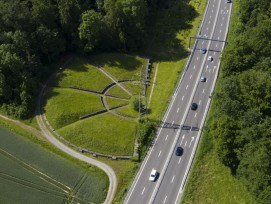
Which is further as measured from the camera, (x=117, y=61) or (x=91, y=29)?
(x=117, y=61)

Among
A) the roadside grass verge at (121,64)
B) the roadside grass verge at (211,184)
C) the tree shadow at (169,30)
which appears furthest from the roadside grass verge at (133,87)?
the roadside grass verge at (211,184)

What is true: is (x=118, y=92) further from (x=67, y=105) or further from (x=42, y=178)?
(x=42, y=178)

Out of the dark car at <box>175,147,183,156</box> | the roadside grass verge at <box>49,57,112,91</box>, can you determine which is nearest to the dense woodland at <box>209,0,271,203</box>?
the dark car at <box>175,147,183,156</box>

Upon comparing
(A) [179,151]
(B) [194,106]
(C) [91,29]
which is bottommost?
(A) [179,151]

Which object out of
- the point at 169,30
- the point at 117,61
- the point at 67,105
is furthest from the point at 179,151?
the point at 169,30

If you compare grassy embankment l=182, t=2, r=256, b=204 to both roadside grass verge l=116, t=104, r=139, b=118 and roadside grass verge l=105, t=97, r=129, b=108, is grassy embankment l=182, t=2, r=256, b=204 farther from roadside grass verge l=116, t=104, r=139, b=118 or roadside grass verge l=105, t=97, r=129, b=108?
roadside grass verge l=105, t=97, r=129, b=108

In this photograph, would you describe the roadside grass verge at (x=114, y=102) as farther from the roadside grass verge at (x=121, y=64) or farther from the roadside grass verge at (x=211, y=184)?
the roadside grass verge at (x=211, y=184)

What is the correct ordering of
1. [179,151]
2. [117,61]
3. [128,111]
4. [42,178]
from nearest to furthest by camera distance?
[42,178]
[179,151]
[128,111]
[117,61]
